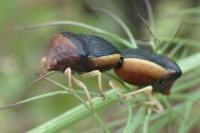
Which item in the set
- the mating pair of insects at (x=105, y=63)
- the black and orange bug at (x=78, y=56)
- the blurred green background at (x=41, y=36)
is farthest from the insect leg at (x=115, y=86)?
the blurred green background at (x=41, y=36)

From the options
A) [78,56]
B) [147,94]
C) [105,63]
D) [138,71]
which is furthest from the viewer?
[147,94]

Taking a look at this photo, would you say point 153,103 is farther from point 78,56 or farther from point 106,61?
point 78,56

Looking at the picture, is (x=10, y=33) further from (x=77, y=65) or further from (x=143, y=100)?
(x=77, y=65)

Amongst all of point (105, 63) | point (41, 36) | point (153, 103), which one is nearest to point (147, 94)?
point (153, 103)

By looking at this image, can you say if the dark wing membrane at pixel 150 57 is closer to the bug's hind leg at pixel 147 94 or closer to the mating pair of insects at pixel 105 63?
the mating pair of insects at pixel 105 63

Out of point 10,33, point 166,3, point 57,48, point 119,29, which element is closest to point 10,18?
point 10,33

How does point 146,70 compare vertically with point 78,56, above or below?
below
